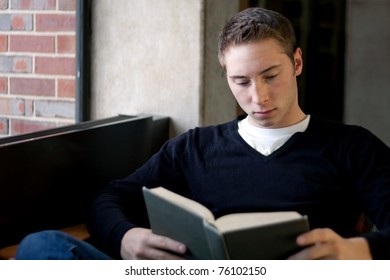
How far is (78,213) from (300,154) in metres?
0.72

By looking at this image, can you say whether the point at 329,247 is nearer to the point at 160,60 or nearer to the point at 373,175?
the point at 373,175

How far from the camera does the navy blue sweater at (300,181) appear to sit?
180cm

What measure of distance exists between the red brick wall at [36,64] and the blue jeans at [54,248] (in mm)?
1168

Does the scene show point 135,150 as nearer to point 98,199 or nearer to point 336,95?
point 98,199

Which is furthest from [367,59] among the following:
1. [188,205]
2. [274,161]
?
[188,205]

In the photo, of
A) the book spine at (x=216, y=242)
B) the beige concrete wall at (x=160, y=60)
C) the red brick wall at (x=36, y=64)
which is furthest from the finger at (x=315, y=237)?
the red brick wall at (x=36, y=64)

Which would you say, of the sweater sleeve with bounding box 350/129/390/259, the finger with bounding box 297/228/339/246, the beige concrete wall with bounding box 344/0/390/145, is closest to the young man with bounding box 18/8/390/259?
the sweater sleeve with bounding box 350/129/390/259

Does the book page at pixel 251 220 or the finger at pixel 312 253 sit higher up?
the book page at pixel 251 220

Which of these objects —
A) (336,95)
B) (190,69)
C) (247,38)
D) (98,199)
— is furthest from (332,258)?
(336,95)

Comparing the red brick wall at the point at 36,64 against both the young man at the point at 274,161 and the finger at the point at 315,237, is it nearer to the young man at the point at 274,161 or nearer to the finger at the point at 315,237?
the young man at the point at 274,161

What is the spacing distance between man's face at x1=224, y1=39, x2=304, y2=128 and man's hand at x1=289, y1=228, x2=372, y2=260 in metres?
0.42

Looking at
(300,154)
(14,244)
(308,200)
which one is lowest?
(14,244)

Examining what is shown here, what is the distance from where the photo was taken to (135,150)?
2434 millimetres

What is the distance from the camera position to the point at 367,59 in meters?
4.00
